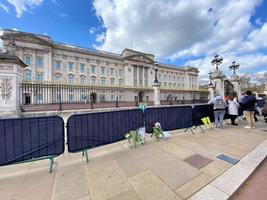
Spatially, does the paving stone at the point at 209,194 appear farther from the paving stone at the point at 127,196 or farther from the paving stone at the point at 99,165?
the paving stone at the point at 99,165

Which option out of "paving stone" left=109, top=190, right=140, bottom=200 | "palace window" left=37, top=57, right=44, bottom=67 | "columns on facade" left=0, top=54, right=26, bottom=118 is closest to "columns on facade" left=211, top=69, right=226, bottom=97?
"paving stone" left=109, top=190, right=140, bottom=200

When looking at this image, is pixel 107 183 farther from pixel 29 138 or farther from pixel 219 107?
pixel 219 107

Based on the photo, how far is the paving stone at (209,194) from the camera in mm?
2228

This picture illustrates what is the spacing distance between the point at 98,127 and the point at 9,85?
490 cm

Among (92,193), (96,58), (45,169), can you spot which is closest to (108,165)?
(92,193)

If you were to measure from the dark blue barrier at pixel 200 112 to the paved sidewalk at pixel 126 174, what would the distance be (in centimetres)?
219

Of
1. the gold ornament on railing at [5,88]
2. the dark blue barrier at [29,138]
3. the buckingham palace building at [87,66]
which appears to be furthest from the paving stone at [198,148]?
the buckingham palace building at [87,66]

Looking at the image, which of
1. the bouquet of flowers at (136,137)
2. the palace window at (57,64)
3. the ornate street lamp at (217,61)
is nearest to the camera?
the bouquet of flowers at (136,137)

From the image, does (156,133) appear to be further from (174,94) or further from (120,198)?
(174,94)

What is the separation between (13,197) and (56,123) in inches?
59.9

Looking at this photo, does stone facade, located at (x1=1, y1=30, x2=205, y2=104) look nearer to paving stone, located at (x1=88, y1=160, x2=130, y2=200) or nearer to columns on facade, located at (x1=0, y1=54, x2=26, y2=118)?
columns on facade, located at (x1=0, y1=54, x2=26, y2=118)

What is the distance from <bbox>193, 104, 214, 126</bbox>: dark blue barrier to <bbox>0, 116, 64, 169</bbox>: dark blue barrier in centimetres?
568

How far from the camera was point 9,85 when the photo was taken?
19.8 ft

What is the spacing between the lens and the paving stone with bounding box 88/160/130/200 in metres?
2.38
